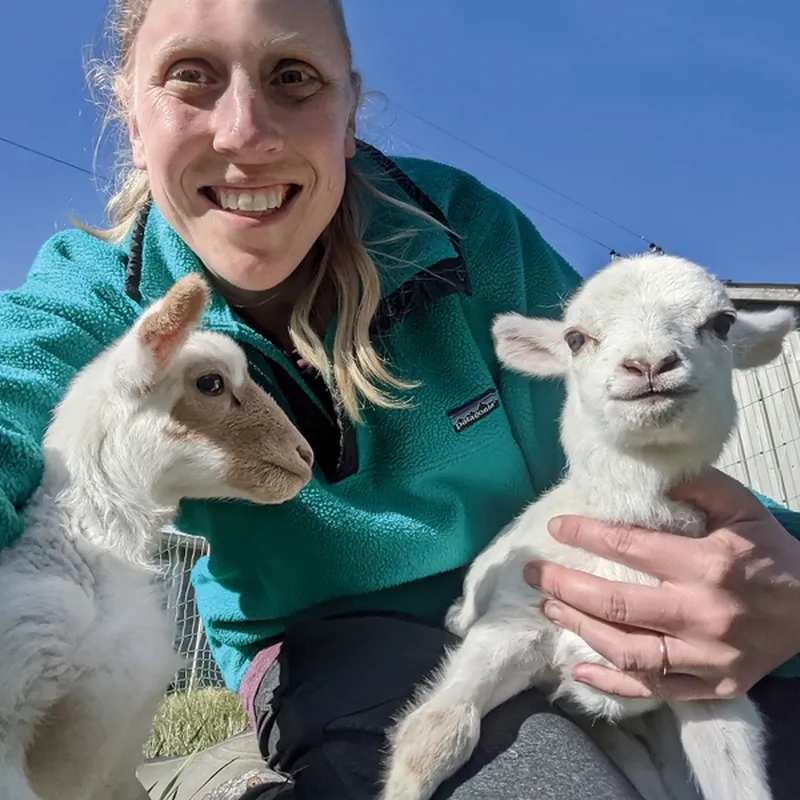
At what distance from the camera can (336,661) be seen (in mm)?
2109

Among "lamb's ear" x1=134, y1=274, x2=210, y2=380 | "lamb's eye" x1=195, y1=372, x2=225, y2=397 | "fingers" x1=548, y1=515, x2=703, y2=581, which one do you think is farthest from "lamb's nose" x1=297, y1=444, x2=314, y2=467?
"fingers" x1=548, y1=515, x2=703, y2=581

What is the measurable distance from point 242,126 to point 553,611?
4.27 feet

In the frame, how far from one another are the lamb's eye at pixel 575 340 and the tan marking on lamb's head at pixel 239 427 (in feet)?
2.34

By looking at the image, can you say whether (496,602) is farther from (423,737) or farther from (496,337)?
(496,337)

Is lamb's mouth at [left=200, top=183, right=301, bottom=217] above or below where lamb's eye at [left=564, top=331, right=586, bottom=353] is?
above

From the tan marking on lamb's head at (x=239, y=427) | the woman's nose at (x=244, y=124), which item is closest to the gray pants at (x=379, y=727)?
the tan marking on lamb's head at (x=239, y=427)

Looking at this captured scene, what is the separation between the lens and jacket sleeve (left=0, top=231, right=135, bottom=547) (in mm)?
1695

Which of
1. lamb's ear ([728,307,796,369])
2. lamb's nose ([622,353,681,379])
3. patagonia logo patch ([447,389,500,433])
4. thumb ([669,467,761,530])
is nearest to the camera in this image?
lamb's nose ([622,353,681,379])

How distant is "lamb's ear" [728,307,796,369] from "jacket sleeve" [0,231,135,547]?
1542 mm

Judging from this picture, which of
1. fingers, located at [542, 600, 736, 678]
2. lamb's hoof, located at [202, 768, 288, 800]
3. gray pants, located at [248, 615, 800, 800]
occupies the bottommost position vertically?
lamb's hoof, located at [202, 768, 288, 800]

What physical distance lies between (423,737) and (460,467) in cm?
81

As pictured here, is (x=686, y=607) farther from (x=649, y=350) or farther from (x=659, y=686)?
(x=649, y=350)

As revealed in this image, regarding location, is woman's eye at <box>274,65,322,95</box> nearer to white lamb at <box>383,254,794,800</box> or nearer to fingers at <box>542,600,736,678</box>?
white lamb at <box>383,254,794,800</box>

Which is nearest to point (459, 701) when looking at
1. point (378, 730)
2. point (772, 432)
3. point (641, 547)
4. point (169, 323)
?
point (378, 730)
